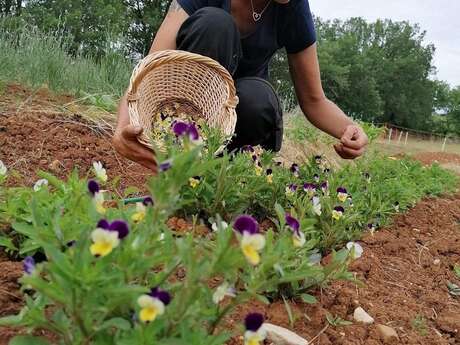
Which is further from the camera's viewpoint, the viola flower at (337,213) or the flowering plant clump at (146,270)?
the viola flower at (337,213)

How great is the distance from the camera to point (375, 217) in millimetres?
2658

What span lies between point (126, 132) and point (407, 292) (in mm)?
1147

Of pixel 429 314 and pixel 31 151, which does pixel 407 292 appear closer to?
pixel 429 314

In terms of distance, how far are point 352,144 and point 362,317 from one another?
0.97m

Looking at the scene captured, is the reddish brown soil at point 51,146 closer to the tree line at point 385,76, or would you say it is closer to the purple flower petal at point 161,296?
the purple flower petal at point 161,296

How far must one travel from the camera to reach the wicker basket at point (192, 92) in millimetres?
2346

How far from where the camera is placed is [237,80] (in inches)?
109

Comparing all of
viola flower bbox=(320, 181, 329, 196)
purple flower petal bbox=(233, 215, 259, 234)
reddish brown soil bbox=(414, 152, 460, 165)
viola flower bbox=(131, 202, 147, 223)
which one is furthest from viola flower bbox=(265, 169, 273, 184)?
reddish brown soil bbox=(414, 152, 460, 165)

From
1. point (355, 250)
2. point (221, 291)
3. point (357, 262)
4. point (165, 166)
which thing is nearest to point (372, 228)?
point (357, 262)

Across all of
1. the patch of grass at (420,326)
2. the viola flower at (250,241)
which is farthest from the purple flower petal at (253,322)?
the patch of grass at (420,326)

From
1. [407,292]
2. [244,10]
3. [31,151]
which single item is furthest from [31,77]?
[407,292]

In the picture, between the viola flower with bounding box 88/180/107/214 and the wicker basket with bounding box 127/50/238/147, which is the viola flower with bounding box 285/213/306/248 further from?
the wicker basket with bounding box 127/50/238/147

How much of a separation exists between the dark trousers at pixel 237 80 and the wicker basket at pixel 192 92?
9 centimetres

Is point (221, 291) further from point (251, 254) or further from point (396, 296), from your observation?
point (396, 296)
